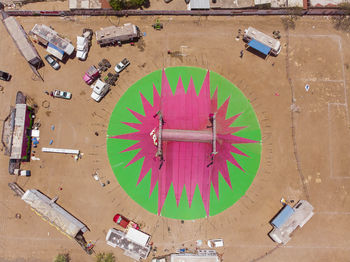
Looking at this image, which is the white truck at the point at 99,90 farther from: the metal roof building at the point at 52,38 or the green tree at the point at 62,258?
the green tree at the point at 62,258

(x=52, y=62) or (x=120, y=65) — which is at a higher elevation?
(x=52, y=62)

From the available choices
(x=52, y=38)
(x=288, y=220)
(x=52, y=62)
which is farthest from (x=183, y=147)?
(x=52, y=38)

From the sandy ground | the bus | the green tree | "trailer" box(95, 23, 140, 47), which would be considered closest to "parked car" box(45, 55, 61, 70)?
"trailer" box(95, 23, 140, 47)

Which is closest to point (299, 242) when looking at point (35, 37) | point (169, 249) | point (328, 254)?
point (328, 254)

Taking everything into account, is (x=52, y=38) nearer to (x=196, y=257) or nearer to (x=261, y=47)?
(x=261, y=47)

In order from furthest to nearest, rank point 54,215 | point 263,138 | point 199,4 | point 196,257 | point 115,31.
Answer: point 263,138 → point 199,4 → point 115,31 → point 196,257 → point 54,215

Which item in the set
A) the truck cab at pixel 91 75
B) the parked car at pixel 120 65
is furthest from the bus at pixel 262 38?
the truck cab at pixel 91 75

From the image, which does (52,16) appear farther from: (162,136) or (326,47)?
(326,47)
